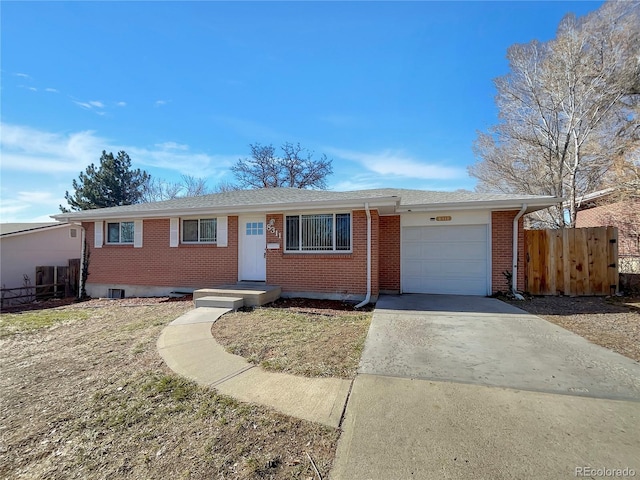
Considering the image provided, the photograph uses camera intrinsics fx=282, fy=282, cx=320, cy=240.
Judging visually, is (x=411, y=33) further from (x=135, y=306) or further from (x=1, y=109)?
(x=1, y=109)

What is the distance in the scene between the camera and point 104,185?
2458 cm

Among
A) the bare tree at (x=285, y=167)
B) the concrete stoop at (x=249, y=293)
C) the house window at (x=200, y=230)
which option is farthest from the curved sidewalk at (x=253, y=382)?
the bare tree at (x=285, y=167)

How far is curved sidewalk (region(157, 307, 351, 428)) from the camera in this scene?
263 centimetres

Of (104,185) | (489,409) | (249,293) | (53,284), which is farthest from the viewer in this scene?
(104,185)

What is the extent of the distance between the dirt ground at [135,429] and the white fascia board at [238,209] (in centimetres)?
479

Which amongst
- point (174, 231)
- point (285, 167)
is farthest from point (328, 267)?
point (285, 167)

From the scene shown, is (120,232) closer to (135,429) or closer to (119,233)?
(119,233)

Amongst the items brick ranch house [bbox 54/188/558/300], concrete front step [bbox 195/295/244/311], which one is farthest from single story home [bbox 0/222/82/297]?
concrete front step [bbox 195/295/244/311]

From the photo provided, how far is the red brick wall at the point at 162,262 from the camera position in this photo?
8.95 metres

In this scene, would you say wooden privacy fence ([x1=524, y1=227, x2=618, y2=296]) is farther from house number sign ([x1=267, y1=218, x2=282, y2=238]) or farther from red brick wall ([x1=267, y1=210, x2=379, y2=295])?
house number sign ([x1=267, y1=218, x2=282, y2=238])

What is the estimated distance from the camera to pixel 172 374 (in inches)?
135

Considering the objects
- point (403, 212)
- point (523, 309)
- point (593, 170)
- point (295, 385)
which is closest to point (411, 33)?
point (403, 212)

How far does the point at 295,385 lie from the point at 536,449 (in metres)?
2.11

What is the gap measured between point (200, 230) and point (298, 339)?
247 inches
